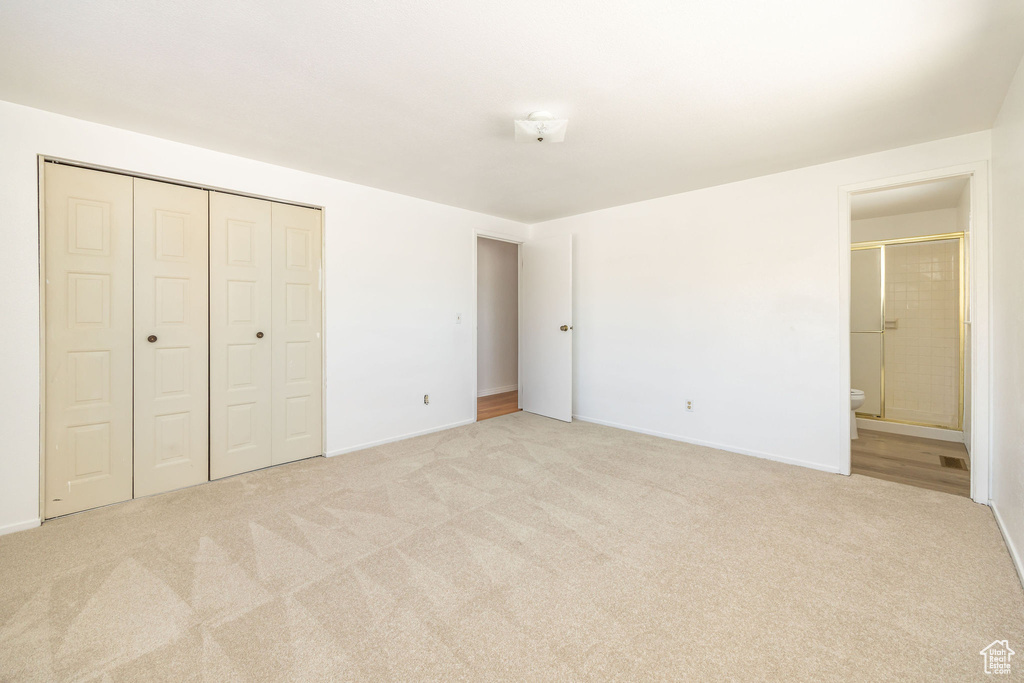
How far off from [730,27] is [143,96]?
9.40 ft

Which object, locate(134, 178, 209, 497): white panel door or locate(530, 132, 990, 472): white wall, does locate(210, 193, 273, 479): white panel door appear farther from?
locate(530, 132, 990, 472): white wall

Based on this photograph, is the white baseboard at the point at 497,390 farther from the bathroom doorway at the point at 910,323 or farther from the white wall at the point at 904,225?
the white wall at the point at 904,225

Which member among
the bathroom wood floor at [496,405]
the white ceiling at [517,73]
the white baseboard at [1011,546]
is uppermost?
the white ceiling at [517,73]

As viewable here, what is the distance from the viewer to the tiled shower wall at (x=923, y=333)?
442 centimetres

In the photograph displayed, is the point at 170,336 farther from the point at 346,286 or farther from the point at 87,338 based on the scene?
the point at 346,286

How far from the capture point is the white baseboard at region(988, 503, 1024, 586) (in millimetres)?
1894

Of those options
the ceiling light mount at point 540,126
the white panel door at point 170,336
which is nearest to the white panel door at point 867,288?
the ceiling light mount at point 540,126

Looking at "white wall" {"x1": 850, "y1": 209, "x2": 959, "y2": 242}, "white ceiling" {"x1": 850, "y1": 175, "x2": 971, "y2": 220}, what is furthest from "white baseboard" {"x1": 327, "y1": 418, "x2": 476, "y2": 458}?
"white wall" {"x1": 850, "y1": 209, "x2": 959, "y2": 242}

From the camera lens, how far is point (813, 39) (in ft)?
A: 5.83

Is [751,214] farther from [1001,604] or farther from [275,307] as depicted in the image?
[275,307]

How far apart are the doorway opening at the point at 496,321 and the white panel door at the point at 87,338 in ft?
12.8

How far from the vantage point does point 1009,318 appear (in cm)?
220

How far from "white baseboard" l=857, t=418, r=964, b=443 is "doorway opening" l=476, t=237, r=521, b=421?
4.11 metres

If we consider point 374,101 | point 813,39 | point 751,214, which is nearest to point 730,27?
point 813,39
